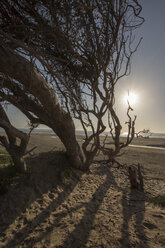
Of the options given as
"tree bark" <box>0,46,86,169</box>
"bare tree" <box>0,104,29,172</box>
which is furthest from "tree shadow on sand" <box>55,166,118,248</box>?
"bare tree" <box>0,104,29,172</box>

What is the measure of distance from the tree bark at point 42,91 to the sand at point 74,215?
3.60ft

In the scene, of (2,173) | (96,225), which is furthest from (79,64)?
(96,225)

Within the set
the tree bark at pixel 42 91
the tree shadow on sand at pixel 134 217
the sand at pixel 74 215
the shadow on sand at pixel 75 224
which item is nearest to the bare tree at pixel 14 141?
the sand at pixel 74 215

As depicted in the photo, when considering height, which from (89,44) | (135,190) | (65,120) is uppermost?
(89,44)

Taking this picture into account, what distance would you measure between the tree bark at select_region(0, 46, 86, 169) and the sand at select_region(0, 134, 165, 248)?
1097mm

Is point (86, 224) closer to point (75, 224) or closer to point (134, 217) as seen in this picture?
point (75, 224)

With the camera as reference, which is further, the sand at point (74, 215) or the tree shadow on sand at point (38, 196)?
the tree shadow on sand at point (38, 196)

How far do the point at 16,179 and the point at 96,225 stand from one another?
8.26ft

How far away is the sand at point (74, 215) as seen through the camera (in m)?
2.60

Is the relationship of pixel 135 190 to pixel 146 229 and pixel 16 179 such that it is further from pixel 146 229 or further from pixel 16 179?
pixel 16 179

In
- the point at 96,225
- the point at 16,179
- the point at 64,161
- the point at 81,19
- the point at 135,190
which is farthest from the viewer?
the point at 64,161

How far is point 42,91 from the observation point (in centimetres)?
364

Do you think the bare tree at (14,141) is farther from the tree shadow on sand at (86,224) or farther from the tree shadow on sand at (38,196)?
the tree shadow on sand at (86,224)

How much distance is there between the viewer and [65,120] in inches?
188
